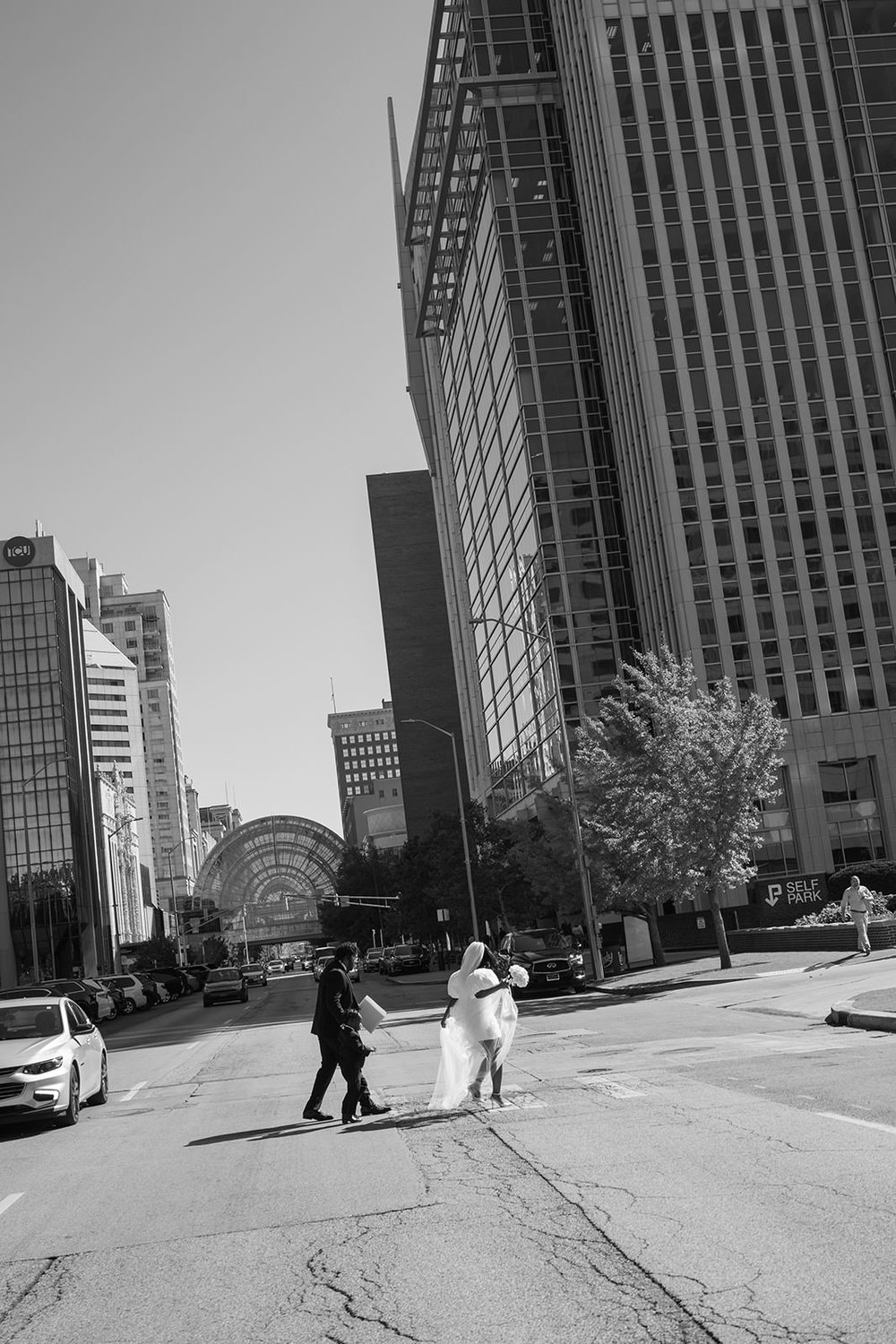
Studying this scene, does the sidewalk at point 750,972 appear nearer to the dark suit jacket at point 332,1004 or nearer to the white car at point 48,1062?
the dark suit jacket at point 332,1004

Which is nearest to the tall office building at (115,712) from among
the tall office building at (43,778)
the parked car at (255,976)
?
the tall office building at (43,778)

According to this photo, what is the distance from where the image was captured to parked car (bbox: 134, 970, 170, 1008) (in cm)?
5945

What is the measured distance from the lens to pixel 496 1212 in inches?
312

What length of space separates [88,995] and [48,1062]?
27.7m

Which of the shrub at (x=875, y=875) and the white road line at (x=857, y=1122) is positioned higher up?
the shrub at (x=875, y=875)

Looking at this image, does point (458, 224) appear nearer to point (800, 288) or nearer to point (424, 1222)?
point (800, 288)

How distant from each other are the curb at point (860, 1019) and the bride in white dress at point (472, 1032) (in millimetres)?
5759

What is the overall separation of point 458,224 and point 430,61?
963 cm

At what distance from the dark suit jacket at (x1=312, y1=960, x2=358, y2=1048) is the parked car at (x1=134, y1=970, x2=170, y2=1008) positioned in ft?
156

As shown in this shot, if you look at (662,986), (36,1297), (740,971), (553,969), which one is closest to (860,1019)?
(36,1297)

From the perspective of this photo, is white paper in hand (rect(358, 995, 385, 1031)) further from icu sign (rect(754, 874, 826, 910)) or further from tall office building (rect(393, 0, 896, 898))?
tall office building (rect(393, 0, 896, 898))

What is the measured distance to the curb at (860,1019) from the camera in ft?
53.6

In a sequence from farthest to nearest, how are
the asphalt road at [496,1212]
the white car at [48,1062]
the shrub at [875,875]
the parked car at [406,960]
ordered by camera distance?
the parked car at [406,960]
the shrub at [875,875]
the white car at [48,1062]
the asphalt road at [496,1212]

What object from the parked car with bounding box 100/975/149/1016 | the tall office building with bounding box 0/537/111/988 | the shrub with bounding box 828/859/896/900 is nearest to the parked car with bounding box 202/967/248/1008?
the parked car with bounding box 100/975/149/1016
